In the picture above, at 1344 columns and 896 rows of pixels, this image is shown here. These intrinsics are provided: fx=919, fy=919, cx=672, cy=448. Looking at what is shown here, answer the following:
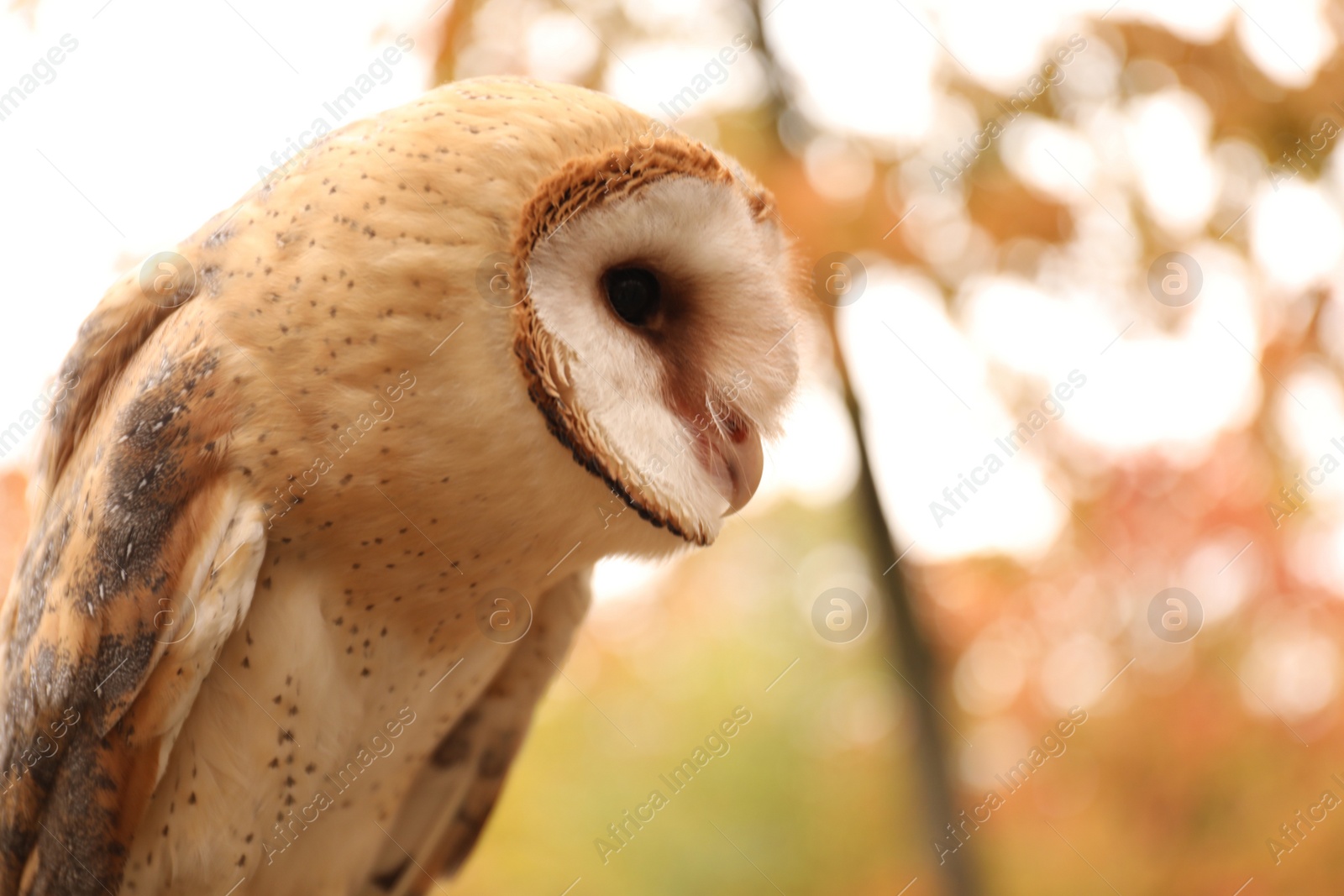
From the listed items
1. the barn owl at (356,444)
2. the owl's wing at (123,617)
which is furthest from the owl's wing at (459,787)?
the owl's wing at (123,617)

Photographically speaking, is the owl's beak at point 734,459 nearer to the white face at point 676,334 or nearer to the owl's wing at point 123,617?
the white face at point 676,334

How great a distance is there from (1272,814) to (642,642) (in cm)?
160

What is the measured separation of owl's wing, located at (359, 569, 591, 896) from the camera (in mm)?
1057

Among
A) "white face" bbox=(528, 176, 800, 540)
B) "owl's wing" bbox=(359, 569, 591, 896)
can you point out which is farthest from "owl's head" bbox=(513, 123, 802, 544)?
"owl's wing" bbox=(359, 569, 591, 896)

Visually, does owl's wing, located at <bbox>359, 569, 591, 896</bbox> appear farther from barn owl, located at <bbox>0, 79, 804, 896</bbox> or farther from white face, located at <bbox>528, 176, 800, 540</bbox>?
white face, located at <bbox>528, 176, 800, 540</bbox>

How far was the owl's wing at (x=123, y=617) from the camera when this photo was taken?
2.31ft

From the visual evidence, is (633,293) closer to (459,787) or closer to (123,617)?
(123,617)

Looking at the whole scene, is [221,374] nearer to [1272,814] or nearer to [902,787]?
[1272,814]

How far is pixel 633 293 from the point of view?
0.79 m

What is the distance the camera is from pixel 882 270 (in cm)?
172

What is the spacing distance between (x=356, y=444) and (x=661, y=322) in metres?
0.28

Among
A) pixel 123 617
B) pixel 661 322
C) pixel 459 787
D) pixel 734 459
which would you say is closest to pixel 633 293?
pixel 661 322

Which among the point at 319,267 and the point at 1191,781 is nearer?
the point at 319,267

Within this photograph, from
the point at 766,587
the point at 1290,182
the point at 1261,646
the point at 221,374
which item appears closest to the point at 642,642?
the point at 766,587
